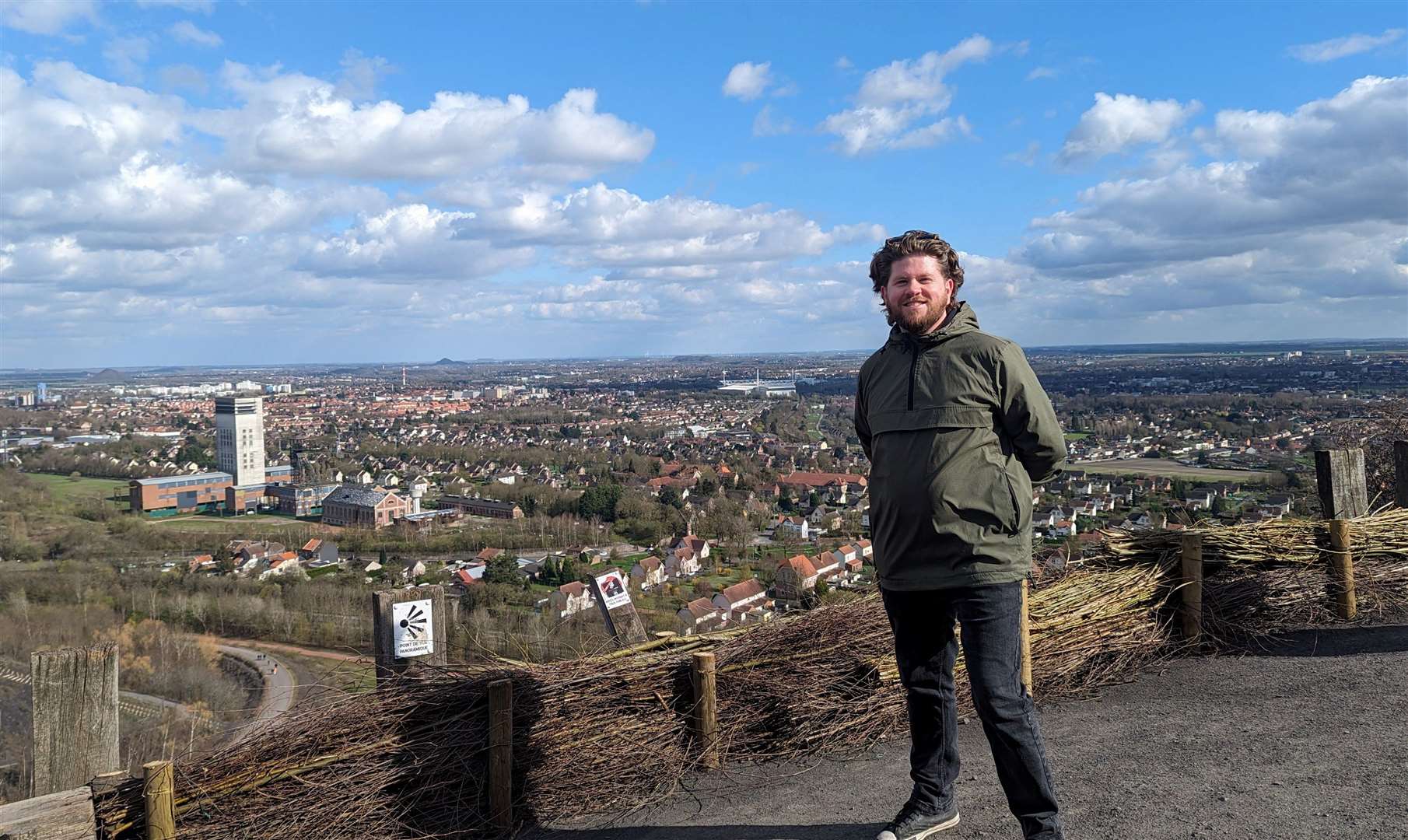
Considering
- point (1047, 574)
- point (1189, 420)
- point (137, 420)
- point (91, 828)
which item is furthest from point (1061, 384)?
point (137, 420)

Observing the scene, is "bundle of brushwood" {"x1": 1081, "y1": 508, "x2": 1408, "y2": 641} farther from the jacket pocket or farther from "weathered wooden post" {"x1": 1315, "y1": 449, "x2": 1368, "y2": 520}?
the jacket pocket

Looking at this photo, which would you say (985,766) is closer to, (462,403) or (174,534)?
(174,534)

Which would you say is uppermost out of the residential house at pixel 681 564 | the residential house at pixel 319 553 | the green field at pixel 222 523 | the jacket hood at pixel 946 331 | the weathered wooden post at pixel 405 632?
the jacket hood at pixel 946 331

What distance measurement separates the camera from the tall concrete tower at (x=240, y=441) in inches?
2007

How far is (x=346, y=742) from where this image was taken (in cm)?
359

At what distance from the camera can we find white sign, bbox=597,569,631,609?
453cm

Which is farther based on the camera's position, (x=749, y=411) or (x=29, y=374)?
(x=29, y=374)

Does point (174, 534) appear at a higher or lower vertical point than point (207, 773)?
lower

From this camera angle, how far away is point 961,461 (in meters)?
2.79

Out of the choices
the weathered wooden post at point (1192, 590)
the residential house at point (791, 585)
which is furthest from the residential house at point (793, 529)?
the weathered wooden post at point (1192, 590)

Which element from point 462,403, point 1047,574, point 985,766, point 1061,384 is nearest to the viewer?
point 985,766

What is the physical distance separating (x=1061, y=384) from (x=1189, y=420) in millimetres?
19875

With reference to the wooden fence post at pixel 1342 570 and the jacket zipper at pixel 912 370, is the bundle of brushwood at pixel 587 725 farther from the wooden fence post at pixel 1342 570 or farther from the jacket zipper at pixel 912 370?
the jacket zipper at pixel 912 370

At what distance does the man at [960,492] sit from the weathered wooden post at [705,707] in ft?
3.75
